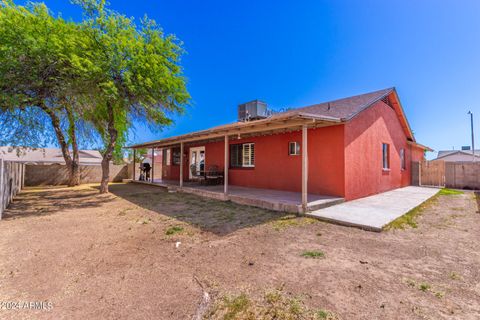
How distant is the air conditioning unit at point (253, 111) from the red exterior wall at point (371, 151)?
19.7ft

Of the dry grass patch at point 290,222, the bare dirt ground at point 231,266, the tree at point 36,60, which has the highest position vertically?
the tree at point 36,60

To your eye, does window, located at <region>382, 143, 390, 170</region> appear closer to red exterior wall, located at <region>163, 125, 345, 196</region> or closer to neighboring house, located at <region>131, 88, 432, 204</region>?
neighboring house, located at <region>131, 88, 432, 204</region>

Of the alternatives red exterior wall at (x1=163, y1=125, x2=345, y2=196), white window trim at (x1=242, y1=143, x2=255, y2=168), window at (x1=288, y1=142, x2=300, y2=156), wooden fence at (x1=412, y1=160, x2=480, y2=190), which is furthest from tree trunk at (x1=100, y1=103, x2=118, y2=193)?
wooden fence at (x1=412, y1=160, x2=480, y2=190)

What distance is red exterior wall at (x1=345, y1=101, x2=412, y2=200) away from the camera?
24.7 feet

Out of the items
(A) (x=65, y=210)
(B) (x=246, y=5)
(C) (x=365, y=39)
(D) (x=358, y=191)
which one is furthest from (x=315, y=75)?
(A) (x=65, y=210)

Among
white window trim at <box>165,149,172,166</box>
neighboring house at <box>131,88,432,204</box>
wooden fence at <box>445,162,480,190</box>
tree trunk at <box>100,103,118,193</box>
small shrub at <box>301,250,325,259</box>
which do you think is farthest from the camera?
white window trim at <box>165,149,172,166</box>

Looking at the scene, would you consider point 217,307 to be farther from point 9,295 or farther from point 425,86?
point 425,86

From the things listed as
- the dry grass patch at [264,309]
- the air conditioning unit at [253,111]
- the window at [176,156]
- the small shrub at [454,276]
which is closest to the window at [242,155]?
the air conditioning unit at [253,111]

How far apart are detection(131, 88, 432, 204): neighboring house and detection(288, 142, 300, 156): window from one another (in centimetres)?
4

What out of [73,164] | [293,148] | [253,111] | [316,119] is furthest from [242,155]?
[73,164]

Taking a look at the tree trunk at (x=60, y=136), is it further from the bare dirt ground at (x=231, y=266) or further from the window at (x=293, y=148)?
the window at (x=293, y=148)

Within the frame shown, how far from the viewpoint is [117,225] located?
5168 millimetres

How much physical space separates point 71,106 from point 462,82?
71.7 feet

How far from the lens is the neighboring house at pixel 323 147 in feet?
23.6
